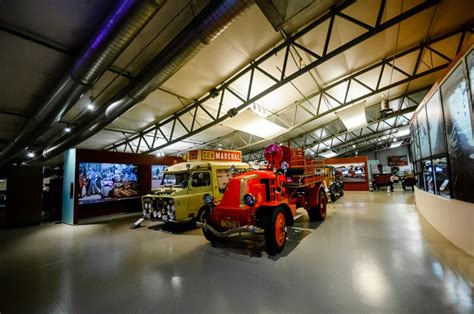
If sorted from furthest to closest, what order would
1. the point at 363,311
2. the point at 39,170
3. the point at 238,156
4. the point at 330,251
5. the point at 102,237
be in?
the point at 238,156, the point at 39,170, the point at 102,237, the point at 330,251, the point at 363,311

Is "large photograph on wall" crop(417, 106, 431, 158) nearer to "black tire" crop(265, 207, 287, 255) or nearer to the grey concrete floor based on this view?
the grey concrete floor

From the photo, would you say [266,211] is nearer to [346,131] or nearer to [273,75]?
[273,75]

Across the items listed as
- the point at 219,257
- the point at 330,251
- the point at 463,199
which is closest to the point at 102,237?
the point at 219,257

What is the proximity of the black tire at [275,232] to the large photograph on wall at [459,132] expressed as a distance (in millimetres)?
3112

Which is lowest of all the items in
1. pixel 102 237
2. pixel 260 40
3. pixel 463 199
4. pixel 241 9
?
pixel 102 237

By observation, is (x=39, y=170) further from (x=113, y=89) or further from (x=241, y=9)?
(x=241, y=9)

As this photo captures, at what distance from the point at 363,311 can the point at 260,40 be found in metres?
5.50

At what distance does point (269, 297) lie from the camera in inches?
94.3

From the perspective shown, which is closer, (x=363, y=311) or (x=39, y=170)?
(x=363, y=311)

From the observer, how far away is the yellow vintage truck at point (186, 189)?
5.50 metres

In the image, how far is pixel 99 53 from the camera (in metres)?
3.30

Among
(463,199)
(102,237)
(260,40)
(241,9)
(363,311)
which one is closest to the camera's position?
(363,311)

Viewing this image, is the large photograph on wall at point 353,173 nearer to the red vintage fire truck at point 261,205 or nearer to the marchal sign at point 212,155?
the marchal sign at point 212,155

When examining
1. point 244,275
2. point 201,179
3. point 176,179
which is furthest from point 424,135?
point 176,179
